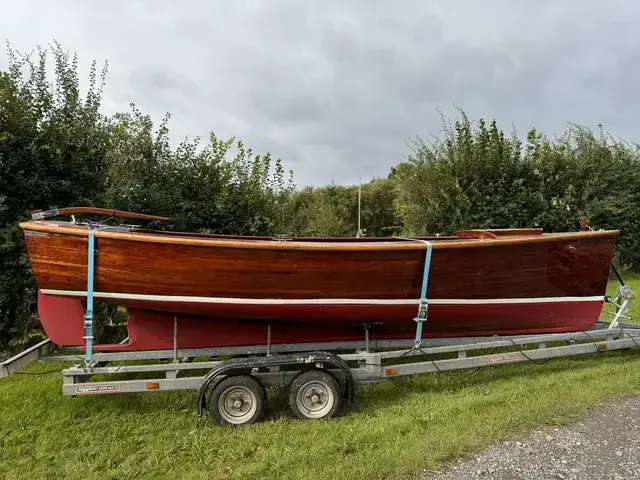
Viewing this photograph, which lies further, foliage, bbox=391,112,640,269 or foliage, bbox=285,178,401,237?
foliage, bbox=285,178,401,237

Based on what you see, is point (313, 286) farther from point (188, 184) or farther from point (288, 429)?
point (188, 184)

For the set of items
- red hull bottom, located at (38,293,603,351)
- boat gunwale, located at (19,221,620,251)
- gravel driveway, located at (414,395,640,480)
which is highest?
boat gunwale, located at (19,221,620,251)

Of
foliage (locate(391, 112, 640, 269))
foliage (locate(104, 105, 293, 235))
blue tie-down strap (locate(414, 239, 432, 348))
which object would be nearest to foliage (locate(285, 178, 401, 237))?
foliage (locate(391, 112, 640, 269))

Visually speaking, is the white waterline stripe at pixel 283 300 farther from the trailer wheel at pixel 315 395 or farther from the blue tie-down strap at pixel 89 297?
the trailer wheel at pixel 315 395

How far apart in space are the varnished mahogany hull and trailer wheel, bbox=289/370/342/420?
63cm

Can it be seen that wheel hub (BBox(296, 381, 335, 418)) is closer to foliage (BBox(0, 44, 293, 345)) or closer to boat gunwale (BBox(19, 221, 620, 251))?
boat gunwale (BBox(19, 221, 620, 251))

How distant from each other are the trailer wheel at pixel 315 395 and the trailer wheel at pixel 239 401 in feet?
0.84

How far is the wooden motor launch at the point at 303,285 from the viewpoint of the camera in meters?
3.48

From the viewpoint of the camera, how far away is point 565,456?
9.04ft

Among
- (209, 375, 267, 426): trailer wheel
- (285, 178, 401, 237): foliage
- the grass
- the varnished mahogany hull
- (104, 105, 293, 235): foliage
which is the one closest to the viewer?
the grass

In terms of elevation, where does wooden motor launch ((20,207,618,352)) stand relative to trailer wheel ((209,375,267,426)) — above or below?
above

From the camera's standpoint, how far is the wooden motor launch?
3.48 metres

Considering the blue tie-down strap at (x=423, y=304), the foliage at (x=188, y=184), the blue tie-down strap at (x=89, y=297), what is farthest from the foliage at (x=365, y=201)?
the blue tie-down strap at (x=89, y=297)

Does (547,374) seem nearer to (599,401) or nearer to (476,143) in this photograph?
(599,401)
